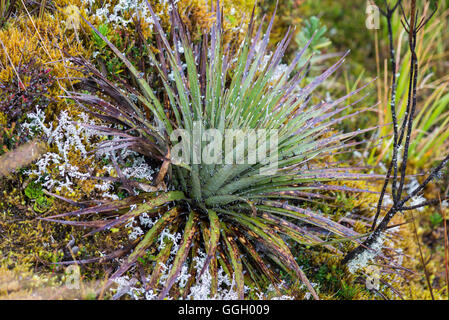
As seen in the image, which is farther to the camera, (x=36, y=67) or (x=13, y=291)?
(x=36, y=67)

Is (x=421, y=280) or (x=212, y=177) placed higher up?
(x=212, y=177)

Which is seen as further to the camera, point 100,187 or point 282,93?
point 282,93

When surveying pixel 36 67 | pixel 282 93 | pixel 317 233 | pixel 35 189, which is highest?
pixel 36 67

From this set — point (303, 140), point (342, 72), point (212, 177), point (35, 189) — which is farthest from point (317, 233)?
point (342, 72)

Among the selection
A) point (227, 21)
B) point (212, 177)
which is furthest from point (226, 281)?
point (227, 21)

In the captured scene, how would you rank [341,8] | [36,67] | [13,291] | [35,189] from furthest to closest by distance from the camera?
[341,8] → [36,67] → [35,189] → [13,291]

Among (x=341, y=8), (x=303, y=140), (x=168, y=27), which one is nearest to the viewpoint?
(x=303, y=140)

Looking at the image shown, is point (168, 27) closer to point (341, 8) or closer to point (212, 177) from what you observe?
point (212, 177)

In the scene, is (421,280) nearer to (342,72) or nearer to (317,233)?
(317,233)

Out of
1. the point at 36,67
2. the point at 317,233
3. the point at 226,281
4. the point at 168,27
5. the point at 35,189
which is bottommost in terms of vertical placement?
the point at 226,281
